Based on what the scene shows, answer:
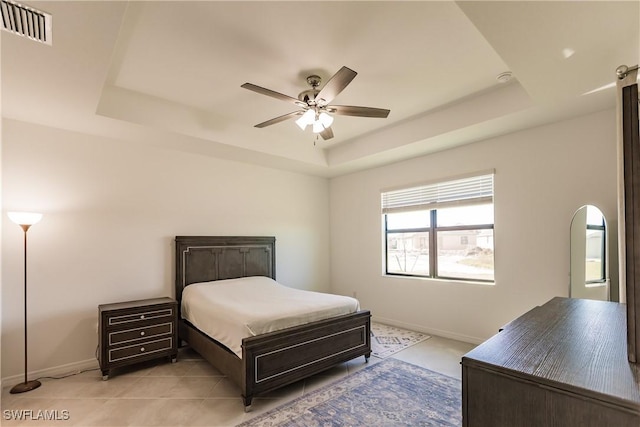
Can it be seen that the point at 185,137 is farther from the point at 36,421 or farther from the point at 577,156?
the point at 577,156

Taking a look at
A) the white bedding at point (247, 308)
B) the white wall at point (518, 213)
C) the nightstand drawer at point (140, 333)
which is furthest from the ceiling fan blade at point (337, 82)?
the nightstand drawer at point (140, 333)

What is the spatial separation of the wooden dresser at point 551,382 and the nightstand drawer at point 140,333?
3281 mm

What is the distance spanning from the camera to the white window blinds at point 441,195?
3953 millimetres

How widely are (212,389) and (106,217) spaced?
227 centimetres

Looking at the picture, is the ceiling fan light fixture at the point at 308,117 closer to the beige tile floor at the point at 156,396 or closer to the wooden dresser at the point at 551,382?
the wooden dresser at the point at 551,382

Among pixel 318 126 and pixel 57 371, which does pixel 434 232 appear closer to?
pixel 318 126

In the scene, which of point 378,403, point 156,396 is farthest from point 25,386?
point 378,403

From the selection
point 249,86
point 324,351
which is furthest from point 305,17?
point 324,351

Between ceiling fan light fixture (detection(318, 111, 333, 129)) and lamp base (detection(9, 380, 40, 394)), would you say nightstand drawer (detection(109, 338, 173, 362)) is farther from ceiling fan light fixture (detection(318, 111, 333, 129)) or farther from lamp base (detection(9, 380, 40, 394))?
ceiling fan light fixture (detection(318, 111, 333, 129))

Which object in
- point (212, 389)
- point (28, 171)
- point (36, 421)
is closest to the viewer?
point (36, 421)

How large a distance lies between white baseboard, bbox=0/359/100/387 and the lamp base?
0.10 meters

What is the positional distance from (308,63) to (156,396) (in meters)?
3.18

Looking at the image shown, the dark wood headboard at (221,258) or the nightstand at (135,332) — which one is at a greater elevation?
the dark wood headboard at (221,258)

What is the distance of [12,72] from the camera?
2.21 meters
